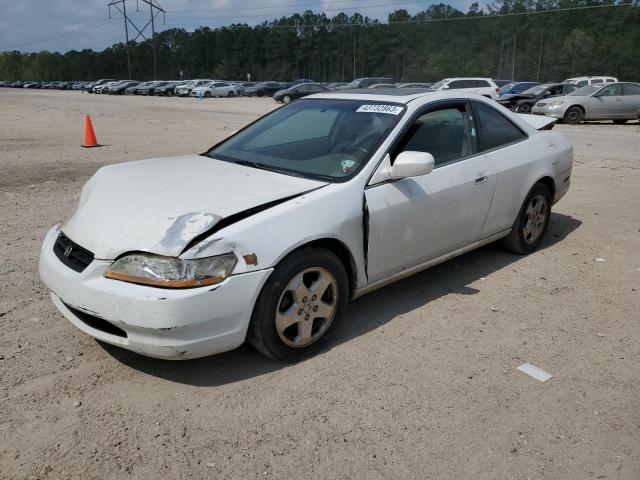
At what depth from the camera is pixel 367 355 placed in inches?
139

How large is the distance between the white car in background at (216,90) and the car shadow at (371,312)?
46.7 meters

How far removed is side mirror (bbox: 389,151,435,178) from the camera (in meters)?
3.64

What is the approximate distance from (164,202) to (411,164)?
1.53m

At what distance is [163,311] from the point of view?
9.34 feet

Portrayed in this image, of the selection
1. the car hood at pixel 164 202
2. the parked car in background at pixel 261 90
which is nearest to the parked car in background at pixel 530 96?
the car hood at pixel 164 202

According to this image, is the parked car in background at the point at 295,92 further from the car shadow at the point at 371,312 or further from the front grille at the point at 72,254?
the front grille at the point at 72,254

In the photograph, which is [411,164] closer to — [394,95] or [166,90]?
[394,95]

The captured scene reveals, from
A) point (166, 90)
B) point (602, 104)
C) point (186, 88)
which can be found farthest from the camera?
point (166, 90)

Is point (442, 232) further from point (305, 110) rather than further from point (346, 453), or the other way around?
point (346, 453)

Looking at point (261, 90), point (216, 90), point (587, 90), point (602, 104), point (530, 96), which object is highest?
point (587, 90)

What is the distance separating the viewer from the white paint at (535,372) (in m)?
3.30

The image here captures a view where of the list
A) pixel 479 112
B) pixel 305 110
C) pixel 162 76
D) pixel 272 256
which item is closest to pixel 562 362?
pixel 272 256

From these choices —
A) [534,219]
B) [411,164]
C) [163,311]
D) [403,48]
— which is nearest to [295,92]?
[534,219]

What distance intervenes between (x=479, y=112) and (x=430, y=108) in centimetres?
68
